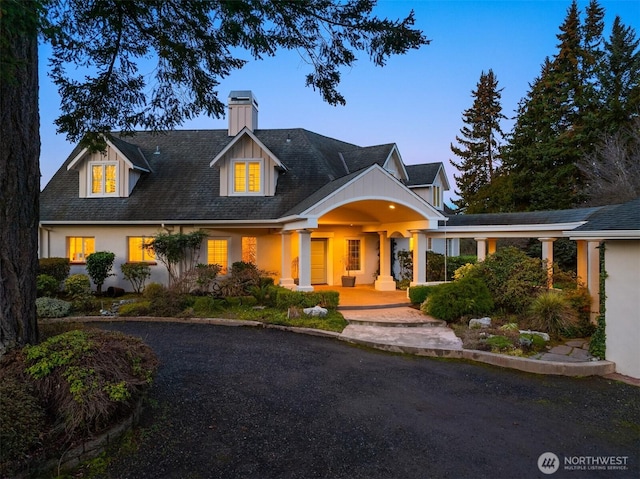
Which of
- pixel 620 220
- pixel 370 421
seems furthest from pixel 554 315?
pixel 370 421

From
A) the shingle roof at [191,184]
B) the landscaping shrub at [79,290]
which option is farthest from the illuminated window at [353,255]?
the landscaping shrub at [79,290]

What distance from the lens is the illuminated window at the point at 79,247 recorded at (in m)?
14.8

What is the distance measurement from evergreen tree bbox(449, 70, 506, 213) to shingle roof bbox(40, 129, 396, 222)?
23555 mm

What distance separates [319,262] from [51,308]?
10.5 metres

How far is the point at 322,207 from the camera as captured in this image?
1125 centimetres

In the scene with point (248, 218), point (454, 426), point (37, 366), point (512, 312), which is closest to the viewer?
point (37, 366)

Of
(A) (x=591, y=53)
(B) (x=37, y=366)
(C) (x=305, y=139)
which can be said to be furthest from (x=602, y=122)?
(B) (x=37, y=366)

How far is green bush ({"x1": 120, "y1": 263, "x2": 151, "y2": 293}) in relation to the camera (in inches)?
529

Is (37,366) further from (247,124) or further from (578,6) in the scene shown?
(578,6)

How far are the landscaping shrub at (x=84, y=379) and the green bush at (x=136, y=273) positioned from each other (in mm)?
9898

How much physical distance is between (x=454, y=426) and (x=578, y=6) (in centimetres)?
3526

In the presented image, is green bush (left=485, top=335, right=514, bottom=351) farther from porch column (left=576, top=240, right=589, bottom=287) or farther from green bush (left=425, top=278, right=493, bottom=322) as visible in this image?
porch column (left=576, top=240, right=589, bottom=287)

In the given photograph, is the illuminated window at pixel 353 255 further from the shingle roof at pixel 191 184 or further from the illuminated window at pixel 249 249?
the illuminated window at pixel 249 249

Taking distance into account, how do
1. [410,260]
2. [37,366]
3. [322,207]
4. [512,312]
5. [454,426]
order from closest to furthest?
[37,366], [454,426], [512,312], [322,207], [410,260]
